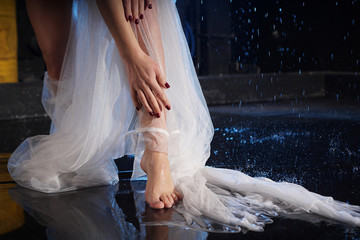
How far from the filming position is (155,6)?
50.1 inches

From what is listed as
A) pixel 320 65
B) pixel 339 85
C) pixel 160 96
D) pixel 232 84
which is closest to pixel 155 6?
pixel 160 96

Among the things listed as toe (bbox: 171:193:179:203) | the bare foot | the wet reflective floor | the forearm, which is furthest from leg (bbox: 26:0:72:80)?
toe (bbox: 171:193:179:203)

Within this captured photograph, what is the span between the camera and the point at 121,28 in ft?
3.80

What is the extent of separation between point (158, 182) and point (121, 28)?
0.41 metres

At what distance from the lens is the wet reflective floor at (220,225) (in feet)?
2.85

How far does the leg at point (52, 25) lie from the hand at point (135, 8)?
321 mm

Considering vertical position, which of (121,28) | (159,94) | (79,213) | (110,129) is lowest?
(79,213)

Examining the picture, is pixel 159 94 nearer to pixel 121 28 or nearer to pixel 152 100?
pixel 152 100

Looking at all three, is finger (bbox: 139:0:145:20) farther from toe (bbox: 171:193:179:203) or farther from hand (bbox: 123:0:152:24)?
toe (bbox: 171:193:179:203)

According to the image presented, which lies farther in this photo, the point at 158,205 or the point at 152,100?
the point at 152,100

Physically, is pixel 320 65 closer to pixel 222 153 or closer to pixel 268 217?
pixel 222 153

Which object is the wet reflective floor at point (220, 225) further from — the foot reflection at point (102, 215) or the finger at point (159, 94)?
the finger at point (159, 94)

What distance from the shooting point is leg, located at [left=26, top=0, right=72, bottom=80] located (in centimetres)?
141

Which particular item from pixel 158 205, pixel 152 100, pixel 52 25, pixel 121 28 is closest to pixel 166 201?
pixel 158 205
